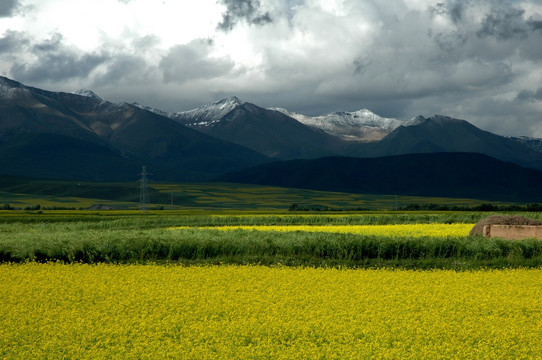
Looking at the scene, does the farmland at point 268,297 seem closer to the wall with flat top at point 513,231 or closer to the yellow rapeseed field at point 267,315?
the yellow rapeseed field at point 267,315

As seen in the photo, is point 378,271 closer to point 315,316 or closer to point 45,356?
point 315,316

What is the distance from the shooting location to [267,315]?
16.7m

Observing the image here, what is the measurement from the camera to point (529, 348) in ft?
45.7

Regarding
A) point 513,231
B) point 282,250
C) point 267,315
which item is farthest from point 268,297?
point 513,231

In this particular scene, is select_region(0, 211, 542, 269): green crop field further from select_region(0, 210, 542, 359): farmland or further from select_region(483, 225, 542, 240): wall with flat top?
select_region(483, 225, 542, 240): wall with flat top

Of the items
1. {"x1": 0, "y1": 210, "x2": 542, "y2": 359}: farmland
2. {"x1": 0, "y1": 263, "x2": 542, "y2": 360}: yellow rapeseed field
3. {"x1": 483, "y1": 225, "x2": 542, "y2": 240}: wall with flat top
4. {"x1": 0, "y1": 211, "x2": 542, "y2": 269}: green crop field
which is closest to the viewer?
{"x1": 0, "y1": 263, "x2": 542, "y2": 360}: yellow rapeseed field

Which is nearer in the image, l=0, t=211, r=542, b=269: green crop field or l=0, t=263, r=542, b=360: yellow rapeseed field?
l=0, t=263, r=542, b=360: yellow rapeseed field

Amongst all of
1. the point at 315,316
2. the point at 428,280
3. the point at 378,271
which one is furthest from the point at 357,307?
the point at 378,271

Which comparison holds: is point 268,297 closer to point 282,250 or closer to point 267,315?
point 267,315

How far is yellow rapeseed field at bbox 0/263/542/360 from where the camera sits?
45.2ft

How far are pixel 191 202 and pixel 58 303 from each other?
557 feet

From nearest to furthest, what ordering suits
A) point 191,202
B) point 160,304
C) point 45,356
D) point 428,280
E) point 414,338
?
point 45,356
point 414,338
point 160,304
point 428,280
point 191,202

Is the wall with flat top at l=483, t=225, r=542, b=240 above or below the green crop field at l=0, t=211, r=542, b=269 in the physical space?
above

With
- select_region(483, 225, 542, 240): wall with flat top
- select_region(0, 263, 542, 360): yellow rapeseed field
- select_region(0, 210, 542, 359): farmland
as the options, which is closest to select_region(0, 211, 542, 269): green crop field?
select_region(0, 210, 542, 359): farmland
